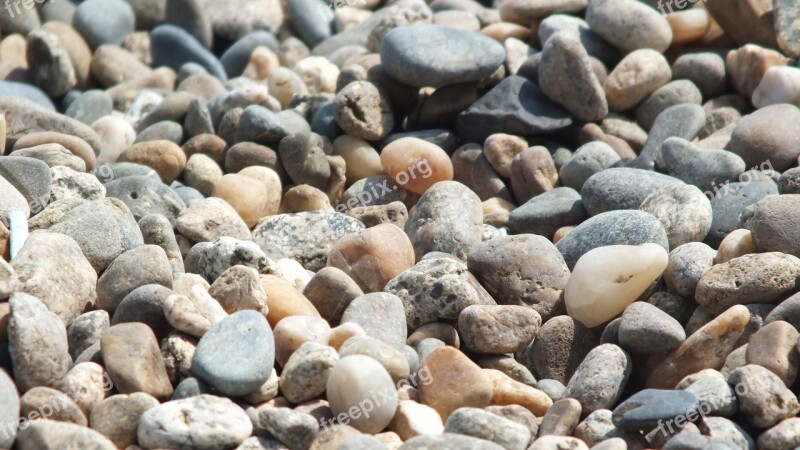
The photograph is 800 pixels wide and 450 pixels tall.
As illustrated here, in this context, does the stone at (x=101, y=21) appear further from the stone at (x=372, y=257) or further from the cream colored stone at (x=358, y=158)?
the stone at (x=372, y=257)

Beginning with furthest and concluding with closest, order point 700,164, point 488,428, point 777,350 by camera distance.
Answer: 1. point 700,164
2. point 777,350
3. point 488,428

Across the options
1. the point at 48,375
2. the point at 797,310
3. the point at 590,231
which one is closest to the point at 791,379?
the point at 797,310

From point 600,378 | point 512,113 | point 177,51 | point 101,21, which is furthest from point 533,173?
point 101,21

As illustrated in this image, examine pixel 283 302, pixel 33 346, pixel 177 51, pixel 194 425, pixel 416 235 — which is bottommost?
pixel 177 51

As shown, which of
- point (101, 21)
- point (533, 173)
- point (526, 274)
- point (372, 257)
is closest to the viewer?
point (526, 274)

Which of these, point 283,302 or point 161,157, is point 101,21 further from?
point 283,302

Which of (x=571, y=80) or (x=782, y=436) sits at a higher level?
(x=571, y=80)

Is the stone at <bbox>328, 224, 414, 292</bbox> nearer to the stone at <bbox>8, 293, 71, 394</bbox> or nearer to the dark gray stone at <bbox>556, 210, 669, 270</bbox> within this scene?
the dark gray stone at <bbox>556, 210, 669, 270</bbox>
